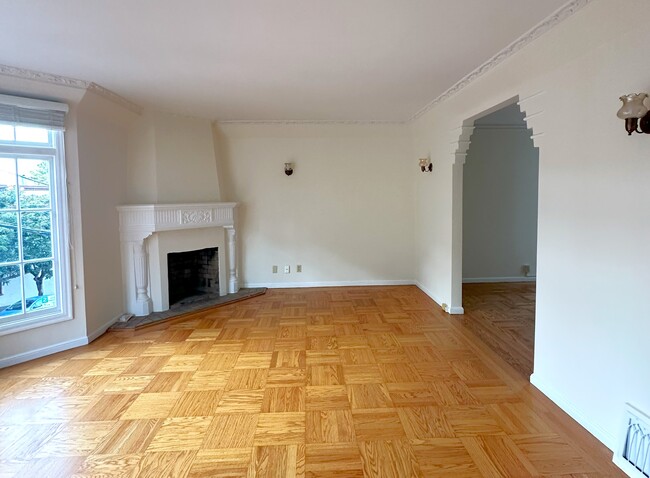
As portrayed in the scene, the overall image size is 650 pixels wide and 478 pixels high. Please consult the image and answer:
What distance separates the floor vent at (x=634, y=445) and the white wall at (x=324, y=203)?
4030 millimetres

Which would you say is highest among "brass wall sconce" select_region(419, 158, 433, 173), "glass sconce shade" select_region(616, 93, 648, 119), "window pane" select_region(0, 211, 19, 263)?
"brass wall sconce" select_region(419, 158, 433, 173)

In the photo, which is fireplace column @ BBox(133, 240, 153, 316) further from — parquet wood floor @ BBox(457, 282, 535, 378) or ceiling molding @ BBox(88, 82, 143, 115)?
parquet wood floor @ BBox(457, 282, 535, 378)

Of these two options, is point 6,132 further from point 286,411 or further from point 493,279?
point 493,279

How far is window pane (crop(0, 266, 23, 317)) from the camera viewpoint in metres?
3.22

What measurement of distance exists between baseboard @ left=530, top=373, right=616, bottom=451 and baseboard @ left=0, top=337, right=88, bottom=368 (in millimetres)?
3774

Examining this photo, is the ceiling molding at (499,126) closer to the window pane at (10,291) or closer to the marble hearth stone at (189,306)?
the marble hearth stone at (189,306)

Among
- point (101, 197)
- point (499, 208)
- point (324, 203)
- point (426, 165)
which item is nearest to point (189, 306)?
point (101, 197)

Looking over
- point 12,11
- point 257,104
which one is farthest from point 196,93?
point 12,11

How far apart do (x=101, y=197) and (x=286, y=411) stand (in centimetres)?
285

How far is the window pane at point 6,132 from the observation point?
315 cm

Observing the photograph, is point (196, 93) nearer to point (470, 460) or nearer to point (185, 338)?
point (185, 338)

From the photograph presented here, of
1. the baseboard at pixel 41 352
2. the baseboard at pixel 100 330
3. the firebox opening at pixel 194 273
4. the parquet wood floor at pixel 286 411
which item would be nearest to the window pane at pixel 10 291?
the baseboard at pixel 41 352

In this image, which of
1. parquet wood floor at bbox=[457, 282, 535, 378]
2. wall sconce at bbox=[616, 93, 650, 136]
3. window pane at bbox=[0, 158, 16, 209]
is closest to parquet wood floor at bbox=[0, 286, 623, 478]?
parquet wood floor at bbox=[457, 282, 535, 378]

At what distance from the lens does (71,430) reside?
2.31 metres
